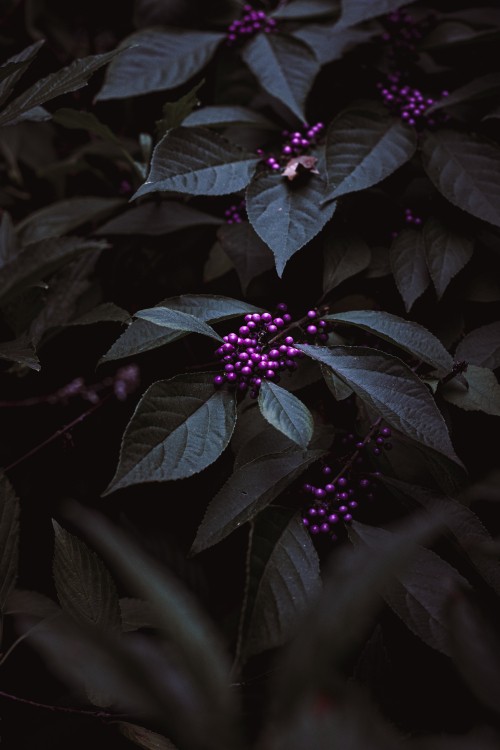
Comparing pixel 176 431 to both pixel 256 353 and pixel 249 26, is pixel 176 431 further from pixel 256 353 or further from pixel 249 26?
pixel 249 26

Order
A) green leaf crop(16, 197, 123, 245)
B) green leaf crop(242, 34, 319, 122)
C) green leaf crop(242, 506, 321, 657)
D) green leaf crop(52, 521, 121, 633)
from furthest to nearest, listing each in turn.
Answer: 1. green leaf crop(16, 197, 123, 245)
2. green leaf crop(242, 34, 319, 122)
3. green leaf crop(52, 521, 121, 633)
4. green leaf crop(242, 506, 321, 657)

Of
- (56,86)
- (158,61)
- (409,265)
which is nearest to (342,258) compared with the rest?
(409,265)

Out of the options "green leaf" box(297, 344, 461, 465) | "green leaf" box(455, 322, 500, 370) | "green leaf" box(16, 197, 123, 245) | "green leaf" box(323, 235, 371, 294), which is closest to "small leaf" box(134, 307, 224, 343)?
"green leaf" box(297, 344, 461, 465)

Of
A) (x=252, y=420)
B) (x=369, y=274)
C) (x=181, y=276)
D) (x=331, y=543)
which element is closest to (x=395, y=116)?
(x=369, y=274)

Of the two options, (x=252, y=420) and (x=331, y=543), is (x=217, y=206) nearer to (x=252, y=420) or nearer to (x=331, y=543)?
(x=252, y=420)

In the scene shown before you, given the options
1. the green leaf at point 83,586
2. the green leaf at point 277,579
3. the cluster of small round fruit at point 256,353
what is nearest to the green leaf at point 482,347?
the cluster of small round fruit at point 256,353

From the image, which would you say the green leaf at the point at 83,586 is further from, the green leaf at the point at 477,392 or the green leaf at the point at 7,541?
the green leaf at the point at 477,392

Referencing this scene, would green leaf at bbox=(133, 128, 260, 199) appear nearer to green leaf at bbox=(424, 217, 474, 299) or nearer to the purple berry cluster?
green leaf at bbox=(424, 217, 474, 299)
